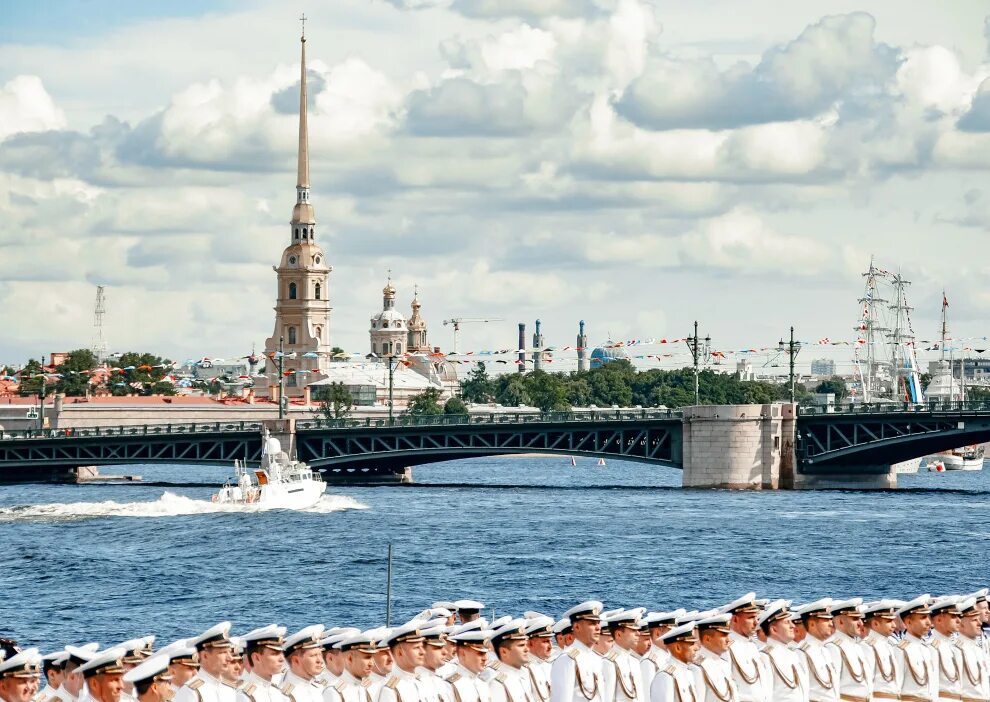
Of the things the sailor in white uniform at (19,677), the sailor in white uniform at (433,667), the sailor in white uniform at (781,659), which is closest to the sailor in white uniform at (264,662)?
the sailor in white uniform at (433,667)

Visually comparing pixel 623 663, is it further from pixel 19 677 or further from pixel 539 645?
pixel 19 677

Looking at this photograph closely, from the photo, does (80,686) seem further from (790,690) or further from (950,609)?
(950,609)

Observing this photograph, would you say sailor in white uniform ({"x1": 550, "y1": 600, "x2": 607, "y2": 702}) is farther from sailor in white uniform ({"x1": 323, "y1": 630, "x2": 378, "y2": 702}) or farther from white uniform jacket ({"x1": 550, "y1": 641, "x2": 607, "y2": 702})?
sailor in white uniform ({"x1": 323, "y1": 630, "x2": 378, "y2": 702})

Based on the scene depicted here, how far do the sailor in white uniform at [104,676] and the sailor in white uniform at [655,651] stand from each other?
5414 mm

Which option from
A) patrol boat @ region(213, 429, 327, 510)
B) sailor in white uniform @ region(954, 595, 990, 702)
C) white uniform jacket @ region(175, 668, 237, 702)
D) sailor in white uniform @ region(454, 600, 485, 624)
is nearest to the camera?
white uniform jacket @ region(175, 668, 237, 702)

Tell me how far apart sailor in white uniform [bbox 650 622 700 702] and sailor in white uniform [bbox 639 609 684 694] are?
95 millimetres

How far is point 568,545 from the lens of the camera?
8431 cm

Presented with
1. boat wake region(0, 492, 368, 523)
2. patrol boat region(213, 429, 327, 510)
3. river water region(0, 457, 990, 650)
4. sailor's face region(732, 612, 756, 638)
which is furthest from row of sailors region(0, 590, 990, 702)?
Result: patrol boat region(213, 429, 327, 510)

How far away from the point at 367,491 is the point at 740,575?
184 ft

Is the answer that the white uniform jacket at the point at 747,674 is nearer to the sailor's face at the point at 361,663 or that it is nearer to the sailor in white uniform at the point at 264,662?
the sailor's face at the point at 361,663

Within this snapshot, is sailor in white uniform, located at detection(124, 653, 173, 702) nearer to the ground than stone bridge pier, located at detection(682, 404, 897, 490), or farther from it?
nearer to the ground

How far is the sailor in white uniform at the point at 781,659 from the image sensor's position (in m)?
20.3

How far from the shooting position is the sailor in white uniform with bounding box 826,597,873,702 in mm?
21016

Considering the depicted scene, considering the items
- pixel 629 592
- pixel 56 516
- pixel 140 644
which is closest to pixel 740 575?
pixel 629 592
